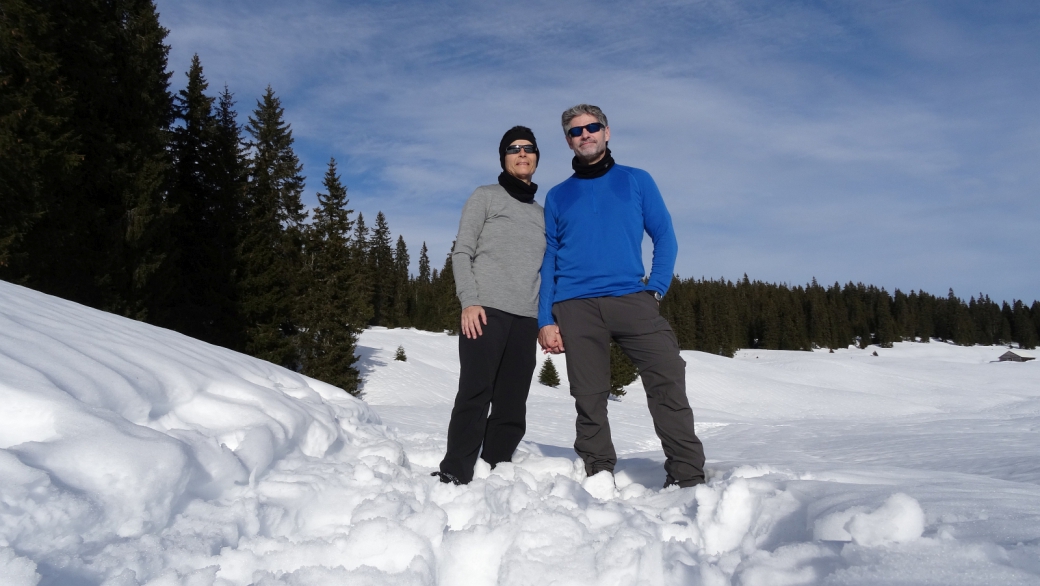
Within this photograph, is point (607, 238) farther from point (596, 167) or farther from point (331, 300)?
point (331, 300)

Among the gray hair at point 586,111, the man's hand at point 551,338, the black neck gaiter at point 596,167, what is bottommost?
the man's hand at point 551,338

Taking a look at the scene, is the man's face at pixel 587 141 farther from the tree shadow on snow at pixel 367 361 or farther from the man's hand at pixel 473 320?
the tree shadow on snow at pixel 367 361

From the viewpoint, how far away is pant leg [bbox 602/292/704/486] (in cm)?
304

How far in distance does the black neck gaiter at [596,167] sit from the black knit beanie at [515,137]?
30cm

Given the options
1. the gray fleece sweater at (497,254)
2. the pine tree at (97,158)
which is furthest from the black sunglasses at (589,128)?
the pine tree at (97,158)

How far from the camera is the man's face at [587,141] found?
3.35 metres

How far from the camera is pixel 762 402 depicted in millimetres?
29594

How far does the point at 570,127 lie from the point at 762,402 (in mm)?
29718

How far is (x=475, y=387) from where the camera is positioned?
3.25m

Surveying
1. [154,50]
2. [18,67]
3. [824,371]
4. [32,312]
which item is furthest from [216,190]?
[824,371]

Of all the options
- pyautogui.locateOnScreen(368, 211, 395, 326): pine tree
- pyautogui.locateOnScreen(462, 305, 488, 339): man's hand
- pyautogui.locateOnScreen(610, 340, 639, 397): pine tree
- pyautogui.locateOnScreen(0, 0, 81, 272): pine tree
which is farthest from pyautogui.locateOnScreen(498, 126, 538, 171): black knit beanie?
pyautogui.locateOnScreen(368, 211, 395, 326): pine tree

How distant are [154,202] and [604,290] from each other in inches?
643

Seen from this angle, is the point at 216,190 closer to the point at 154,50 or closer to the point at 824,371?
the point at 154,50

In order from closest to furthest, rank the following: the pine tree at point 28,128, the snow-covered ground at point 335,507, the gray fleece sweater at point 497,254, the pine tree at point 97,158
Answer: the snow-covered ground at point 335,507, the gray fleece sweater at point 497,254, the pine tree at point 28,128, the pine tree at point 97,158
